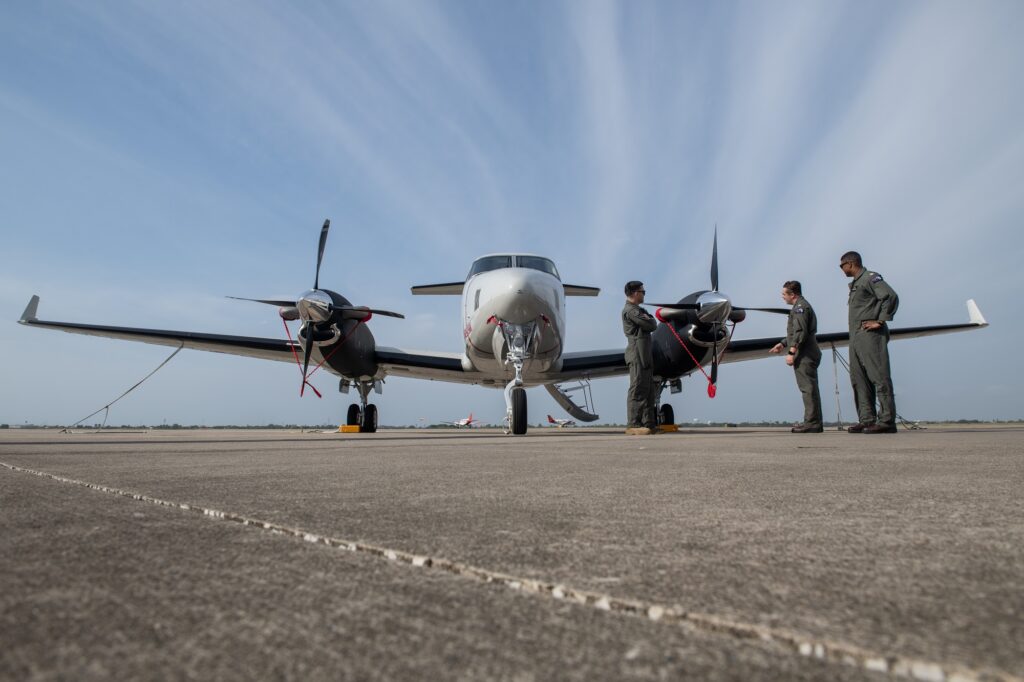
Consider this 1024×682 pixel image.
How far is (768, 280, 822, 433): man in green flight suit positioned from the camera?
306 inches

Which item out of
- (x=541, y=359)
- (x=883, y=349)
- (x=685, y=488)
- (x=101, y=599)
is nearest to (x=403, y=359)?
(x=541, y=359)

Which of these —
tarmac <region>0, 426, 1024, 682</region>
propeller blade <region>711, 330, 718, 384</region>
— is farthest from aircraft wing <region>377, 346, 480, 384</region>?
tarmac <region>0, 426, 1024, 682</region>

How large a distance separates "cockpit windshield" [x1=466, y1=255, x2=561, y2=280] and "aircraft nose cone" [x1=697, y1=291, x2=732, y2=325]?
3.26m

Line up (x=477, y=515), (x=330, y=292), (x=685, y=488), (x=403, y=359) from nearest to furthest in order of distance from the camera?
(x=477, y=515), (x=685, y=488), (x=330, y=292), (x=403, y=359)

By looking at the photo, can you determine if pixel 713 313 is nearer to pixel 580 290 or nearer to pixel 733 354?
pixel 733 354

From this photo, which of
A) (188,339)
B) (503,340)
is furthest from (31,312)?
(503,340)

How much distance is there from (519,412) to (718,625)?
940cm

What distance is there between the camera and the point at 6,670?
0.58 m

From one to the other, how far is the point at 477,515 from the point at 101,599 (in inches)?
36.0

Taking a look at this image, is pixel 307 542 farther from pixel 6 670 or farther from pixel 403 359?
pixel 403 359

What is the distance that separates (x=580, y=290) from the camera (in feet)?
62.5

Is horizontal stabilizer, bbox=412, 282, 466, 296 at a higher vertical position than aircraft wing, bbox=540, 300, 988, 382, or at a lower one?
higher

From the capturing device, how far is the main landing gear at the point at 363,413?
14906mm

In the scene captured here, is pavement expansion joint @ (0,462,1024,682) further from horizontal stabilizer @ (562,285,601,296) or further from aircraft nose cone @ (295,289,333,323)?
horizontal stabilizer @ (562,285,601,296)
